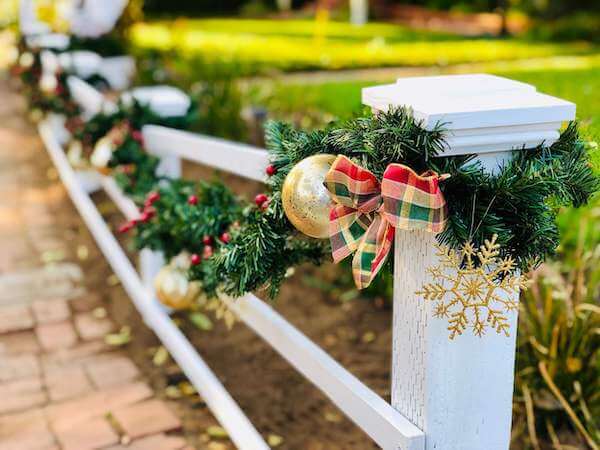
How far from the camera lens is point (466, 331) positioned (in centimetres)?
180

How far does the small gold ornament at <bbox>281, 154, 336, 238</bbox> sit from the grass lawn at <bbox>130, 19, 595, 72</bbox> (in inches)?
252

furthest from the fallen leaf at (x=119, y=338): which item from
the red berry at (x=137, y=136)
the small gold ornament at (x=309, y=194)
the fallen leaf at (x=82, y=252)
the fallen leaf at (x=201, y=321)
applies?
the small gold ornament at (x=309, y=194)

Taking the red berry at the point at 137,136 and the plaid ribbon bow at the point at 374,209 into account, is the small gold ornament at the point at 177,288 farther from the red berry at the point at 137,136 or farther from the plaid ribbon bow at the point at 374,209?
the plaid ribbon bow at the point at 374,209

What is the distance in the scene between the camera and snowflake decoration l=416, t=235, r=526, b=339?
1624mm

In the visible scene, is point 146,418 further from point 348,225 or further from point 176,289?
point 348,225

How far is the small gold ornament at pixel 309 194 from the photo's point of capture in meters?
1.90

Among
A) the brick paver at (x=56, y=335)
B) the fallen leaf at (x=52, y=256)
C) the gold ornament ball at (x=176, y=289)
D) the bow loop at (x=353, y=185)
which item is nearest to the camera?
the bow loop at (x=353, y=185)

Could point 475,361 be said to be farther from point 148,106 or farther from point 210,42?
point 210,42

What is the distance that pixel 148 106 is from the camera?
152 inches

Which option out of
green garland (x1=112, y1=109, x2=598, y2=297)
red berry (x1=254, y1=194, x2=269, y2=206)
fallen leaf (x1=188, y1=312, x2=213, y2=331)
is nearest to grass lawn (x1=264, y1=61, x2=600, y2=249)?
green garland (x1=112, y1=109, x2=598, y2=297)

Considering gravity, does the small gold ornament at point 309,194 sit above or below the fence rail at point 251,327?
above

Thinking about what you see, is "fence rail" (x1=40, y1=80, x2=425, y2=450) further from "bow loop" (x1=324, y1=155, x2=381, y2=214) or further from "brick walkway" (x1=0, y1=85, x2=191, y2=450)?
"bow loop" (x1=324, y1=155, x2=381, y2=214)

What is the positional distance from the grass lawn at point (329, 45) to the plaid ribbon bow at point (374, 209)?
6.52 meters

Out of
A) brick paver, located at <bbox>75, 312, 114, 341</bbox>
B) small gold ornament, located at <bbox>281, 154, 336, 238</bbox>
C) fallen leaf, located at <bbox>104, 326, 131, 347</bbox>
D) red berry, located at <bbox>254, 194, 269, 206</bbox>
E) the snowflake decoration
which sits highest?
small gold ornament, located at <bbox>281, 154, 336, 238</bbox>
